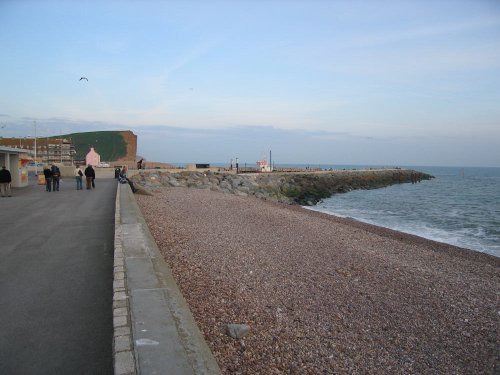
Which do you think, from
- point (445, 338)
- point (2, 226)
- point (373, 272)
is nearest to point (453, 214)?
point (373, 272)

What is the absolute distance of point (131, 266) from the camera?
5422mm

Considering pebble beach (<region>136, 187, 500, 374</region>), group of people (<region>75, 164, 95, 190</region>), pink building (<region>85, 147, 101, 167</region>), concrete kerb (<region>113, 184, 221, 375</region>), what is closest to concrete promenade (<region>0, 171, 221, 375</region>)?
concrete kerb (<region>113, 184, 221, 375</region>)

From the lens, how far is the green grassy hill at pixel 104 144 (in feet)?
287

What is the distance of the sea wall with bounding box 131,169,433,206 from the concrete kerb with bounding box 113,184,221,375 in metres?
18.5

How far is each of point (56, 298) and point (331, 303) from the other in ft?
12.3

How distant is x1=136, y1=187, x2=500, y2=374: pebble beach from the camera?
4492 millimetres

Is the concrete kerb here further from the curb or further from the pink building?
the pink building

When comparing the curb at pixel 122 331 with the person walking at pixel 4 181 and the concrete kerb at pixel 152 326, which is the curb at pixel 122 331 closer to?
the concrete kerb at pixel 152 326

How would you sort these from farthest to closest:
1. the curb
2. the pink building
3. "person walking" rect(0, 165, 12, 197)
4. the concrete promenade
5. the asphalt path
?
the pink building < "person walking" rect(0, 165, 12, 197) < the asphalt path < the concrete promenade < the curb

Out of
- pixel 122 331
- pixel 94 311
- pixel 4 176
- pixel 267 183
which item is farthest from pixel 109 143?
pixel 122 331

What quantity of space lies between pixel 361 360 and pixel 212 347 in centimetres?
167

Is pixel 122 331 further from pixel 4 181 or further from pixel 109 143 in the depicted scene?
pixel 109 143

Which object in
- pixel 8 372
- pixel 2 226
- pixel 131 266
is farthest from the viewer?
pixel 2 226

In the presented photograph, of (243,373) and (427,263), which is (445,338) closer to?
(243,373)
